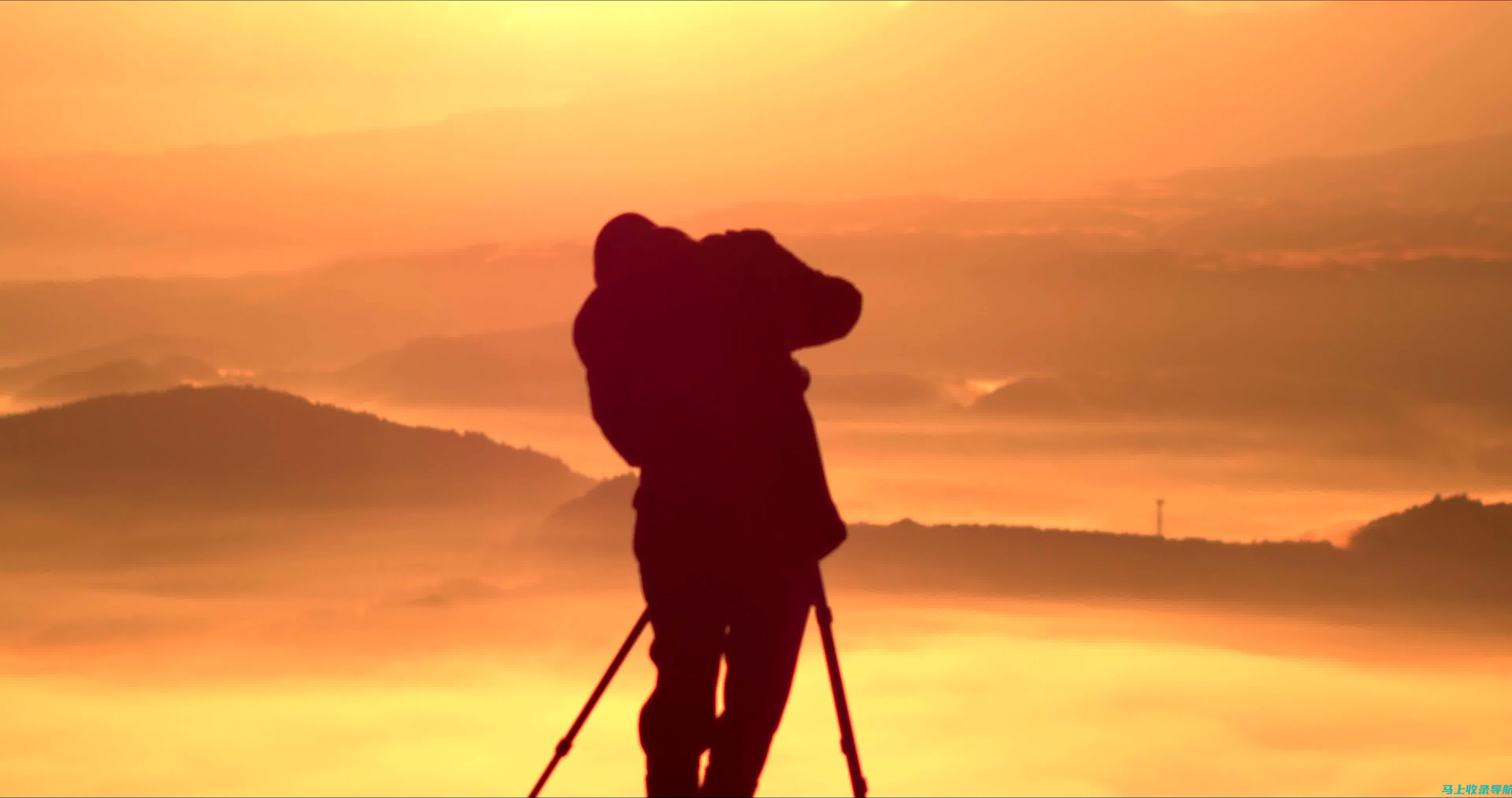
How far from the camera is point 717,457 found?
534cm

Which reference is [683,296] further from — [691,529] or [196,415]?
[196,415]

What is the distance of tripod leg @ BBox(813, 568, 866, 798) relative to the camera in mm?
5547

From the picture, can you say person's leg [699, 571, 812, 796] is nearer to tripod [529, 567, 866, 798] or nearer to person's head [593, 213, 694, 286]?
tripod [529, 567, 866, 798]

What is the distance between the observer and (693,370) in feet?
17.5

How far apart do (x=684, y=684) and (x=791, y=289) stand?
4.90 feet

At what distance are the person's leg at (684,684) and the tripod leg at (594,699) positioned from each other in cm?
39

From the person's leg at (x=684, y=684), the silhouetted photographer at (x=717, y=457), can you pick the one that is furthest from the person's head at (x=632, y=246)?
the person's leg at (x=684, y=684)

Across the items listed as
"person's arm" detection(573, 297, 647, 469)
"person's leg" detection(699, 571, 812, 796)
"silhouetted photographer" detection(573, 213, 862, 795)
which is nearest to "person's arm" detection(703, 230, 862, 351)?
"silhouetted photographer" detection(573, 213, 862, 795)

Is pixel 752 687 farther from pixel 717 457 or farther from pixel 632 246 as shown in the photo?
pixel 632 246

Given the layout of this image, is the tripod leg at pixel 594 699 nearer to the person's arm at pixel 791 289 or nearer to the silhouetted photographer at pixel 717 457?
the silhouetted photographer at pixel 717 457

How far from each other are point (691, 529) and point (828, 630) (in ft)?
2.15

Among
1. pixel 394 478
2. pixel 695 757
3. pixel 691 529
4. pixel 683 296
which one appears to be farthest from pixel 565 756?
pixel 394 478

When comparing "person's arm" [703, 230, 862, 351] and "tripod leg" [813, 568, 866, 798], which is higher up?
"person's arm" [703, 230, 862, 351]

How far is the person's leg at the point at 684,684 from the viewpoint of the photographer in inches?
213
